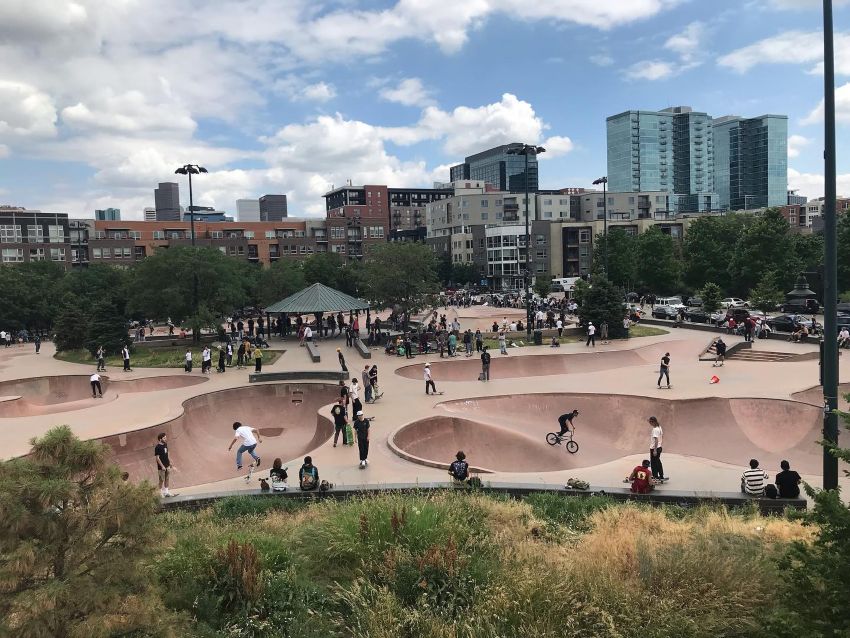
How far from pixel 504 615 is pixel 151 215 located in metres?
160

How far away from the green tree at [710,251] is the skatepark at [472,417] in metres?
33.3

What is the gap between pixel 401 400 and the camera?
70.3 ft

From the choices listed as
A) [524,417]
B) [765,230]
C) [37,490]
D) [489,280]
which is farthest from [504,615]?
[489,280]

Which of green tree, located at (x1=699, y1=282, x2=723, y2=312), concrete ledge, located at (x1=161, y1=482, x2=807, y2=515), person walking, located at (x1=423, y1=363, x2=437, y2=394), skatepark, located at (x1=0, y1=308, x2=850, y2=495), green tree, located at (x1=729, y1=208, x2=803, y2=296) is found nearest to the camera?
concrete ledge, located at (x1=161, y1=482, x2=807, y2=515)

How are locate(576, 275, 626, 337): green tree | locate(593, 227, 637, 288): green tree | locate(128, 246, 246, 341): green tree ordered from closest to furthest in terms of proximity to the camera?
locate(576, 275, 626, 337): green tree
locate(128, 246, 246, 341): green tree
locate(593, 227, 637, 288): green tree

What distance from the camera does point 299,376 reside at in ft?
84.1

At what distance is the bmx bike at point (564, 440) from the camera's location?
56.4 ft

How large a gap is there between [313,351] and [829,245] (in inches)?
1014

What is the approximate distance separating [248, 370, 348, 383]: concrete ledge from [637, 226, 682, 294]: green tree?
1911 inches

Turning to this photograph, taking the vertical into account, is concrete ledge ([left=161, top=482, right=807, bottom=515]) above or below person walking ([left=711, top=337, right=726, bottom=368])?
below

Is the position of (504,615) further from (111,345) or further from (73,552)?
(111,345)

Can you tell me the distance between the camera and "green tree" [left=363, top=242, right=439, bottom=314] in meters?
38.4

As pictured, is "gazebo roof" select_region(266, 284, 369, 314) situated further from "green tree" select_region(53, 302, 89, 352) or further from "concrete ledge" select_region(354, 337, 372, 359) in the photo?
"green tree" select_region(53, 302, 89, 352)

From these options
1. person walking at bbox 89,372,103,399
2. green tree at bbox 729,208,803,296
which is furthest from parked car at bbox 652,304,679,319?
person walking at bbox 89,372,103,399
